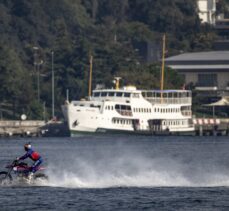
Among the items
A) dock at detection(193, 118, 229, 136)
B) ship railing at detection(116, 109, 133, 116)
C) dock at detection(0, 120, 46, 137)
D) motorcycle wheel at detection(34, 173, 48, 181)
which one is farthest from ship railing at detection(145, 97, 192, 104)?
motorcycle wheel at detection(34, 173, 48, 181)

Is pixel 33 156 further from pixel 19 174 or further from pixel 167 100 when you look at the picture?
pixel 167 100

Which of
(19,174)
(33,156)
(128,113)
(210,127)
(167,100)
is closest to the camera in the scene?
(33,156)

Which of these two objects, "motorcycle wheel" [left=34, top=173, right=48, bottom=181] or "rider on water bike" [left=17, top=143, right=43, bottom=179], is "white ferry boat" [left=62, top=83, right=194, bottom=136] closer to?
"motorcycle wheel" [left=34, top=173, right=48, bottom=181]

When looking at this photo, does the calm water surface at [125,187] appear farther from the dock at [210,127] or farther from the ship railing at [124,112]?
the dock at [210,127]

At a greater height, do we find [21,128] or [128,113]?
[128,113]

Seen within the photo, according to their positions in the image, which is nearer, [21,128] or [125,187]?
[125,187]

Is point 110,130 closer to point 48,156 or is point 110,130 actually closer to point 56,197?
point 48,156

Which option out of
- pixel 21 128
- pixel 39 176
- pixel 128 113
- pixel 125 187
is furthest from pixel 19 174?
pixel 128 113

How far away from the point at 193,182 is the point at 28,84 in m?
124

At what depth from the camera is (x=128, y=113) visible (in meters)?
171

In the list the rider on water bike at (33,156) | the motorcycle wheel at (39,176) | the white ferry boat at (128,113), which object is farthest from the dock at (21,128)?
the rider on water bike at (33,156)

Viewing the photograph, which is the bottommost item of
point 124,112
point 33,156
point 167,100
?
point 33,156

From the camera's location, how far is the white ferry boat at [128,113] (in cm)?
16800

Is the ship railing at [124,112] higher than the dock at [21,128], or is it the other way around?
the ship railing at [124,112]
